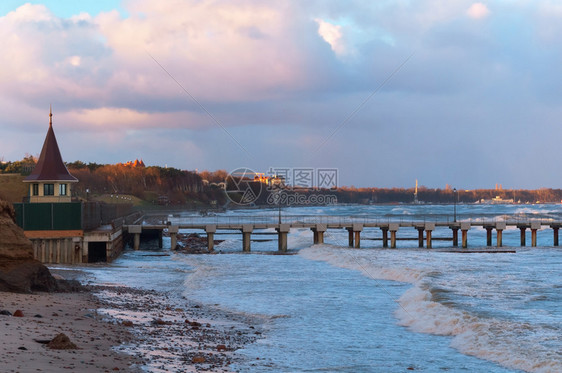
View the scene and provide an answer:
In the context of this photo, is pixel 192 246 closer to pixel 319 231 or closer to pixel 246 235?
pixel 246 235

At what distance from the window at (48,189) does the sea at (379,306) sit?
6.38m

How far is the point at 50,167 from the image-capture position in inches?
1647

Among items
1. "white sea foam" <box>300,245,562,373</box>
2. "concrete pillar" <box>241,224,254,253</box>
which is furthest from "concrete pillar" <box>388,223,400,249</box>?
"white sea foam" <box>300,245,562,373</box>

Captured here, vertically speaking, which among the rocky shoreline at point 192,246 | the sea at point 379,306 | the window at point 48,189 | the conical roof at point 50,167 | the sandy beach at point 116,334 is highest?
the conical roof at point 50,167

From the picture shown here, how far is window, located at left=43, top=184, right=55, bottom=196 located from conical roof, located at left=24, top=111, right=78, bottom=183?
57 cm

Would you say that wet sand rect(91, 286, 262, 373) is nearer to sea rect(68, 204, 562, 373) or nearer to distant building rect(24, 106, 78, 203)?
sea rect(68, 204, 562, 373)

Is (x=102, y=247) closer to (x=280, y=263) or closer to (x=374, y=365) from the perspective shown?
(x=280, y=263)

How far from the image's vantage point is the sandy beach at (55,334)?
32.5ft

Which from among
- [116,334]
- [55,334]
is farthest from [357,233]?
[55,334]

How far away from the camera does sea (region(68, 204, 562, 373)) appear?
13.9 metres

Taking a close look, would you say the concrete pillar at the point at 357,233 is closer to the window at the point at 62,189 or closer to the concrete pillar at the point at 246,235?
the concrete pillar at the point at 246,235

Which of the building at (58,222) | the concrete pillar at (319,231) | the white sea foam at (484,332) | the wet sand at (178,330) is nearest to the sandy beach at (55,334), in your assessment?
the wet sand at (178,330)

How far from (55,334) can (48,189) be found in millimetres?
31056

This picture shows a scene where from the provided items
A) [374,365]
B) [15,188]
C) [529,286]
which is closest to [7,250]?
[374,365]
